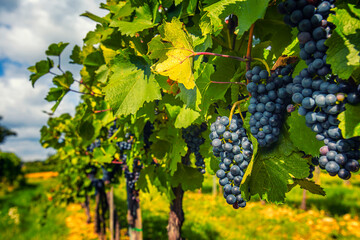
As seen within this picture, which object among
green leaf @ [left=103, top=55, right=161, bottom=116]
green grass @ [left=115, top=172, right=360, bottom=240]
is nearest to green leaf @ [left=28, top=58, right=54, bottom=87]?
green leaf @ [left=103, top=55, right=161, bottom=116]

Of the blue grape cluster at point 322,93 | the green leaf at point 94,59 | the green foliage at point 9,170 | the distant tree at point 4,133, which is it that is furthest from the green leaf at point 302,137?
the distant tree at point 4,133

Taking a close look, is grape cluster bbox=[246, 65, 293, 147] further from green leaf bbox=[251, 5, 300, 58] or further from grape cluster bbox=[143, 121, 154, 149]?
grape cluster bbox=[143, 121, 154, 149]

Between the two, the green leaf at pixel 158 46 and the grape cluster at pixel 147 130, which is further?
the grape cluster at pixel 147 130

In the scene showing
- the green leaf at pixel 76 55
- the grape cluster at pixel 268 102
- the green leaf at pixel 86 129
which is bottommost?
the grape cluster at pixel 268 102

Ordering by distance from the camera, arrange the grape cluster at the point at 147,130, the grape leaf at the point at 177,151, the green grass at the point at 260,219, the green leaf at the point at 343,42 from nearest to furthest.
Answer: the green leaf at the point at 343,42 → the grape leaf at the point at 177,151 → the grape cluster at the point at 147,130 → the green grass at the point at 260,219

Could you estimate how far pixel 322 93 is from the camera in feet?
2.57

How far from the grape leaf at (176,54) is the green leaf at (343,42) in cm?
55

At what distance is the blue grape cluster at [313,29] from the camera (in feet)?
2.57

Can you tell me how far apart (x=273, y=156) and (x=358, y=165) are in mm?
315

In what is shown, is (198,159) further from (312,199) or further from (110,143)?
(312,199)

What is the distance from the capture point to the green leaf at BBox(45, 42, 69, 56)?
8.02 ft

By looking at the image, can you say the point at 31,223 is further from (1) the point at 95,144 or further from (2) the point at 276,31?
(2) the point at 276,31

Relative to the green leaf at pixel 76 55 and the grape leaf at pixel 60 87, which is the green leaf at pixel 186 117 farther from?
the green leaf at pixel 76 55

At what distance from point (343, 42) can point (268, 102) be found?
307 millimetres
